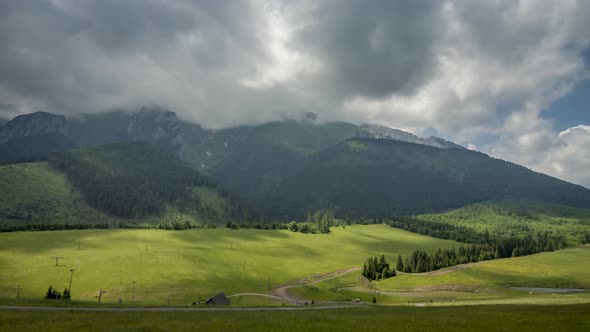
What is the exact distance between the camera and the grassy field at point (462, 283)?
420ft

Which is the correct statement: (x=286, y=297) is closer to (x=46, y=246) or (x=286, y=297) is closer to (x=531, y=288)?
(x=531, y=288)

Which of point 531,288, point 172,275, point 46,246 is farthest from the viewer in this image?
point 46,246

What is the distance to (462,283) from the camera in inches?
5605

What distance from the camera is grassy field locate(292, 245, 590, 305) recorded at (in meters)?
128

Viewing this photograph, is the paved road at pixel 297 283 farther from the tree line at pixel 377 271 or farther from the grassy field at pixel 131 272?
the tree line at pixel 377 271

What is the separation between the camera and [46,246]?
190 metres

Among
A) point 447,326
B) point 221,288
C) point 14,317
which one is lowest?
point 221,288

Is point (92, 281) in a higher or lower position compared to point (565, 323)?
lower

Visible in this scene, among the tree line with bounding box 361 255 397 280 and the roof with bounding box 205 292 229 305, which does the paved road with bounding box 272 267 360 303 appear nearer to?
the tree line with bounding box 361 255 397 280

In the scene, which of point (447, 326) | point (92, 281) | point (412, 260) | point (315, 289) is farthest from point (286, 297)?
point (447, 326)

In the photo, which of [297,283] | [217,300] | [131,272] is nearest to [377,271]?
[297,283]

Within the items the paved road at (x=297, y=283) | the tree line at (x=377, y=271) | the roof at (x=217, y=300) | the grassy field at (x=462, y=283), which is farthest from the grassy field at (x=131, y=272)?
the grassy field at (x=462, y=283)

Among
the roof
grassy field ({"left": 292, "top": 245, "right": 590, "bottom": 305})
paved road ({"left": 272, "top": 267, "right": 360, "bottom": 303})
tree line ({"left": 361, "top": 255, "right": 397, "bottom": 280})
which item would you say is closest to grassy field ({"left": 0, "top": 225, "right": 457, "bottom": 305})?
paved road ({"left": 272, "top": 267, "right": 360, "bottom": 303})

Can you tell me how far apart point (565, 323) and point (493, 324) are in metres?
Answer: 6.73
